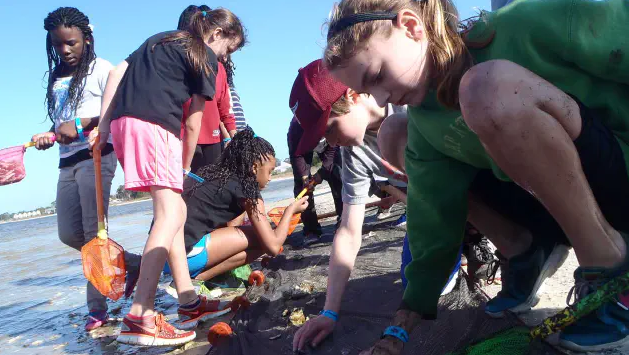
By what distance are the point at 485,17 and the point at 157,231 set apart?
1.54 metres

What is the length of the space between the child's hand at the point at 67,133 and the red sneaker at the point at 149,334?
124cm

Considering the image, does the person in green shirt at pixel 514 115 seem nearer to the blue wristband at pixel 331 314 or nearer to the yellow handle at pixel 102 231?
the blue wristband at pixel 331 314

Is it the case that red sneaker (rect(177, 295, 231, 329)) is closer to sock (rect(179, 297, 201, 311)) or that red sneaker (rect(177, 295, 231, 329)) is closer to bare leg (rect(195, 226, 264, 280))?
sock (rect(179, 297, 201, 311))

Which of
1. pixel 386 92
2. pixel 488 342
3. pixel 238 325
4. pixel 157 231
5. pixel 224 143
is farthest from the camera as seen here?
pixel 224 143

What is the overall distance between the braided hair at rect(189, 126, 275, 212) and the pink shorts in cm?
72

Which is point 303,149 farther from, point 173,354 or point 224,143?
point 224,143

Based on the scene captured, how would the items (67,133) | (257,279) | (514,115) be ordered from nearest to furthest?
(514,115), (257,279), (67,133)

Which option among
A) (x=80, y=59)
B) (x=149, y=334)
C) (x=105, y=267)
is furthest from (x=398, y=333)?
(x=80, y=59)

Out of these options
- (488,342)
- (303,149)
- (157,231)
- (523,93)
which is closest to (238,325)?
(157,231)

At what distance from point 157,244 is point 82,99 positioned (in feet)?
4.18

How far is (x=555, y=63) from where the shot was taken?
1309 mm

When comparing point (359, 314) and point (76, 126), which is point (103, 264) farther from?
point (359, 314)

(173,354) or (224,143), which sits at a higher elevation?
(224,143)

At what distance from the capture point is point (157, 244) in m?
2.19
